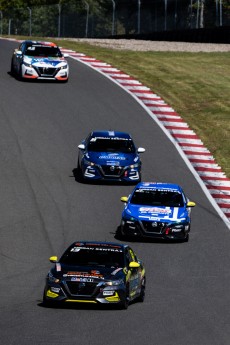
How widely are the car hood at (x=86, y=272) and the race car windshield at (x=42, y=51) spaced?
2777 centimetres

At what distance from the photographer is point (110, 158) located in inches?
1336

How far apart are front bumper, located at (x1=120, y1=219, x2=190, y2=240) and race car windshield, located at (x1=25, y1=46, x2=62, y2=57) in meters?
20.7

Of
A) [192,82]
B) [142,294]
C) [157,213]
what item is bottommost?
[142,294]

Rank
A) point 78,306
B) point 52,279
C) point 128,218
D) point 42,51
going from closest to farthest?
1. point 52,279
2. point 78,306
3. point 128,218
4. point 42,51

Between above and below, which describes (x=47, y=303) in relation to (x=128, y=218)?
above

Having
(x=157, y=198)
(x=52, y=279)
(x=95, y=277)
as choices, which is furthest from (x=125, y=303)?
(x=157, y=198)

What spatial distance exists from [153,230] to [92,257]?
22.8 feet

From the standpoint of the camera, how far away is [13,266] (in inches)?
944

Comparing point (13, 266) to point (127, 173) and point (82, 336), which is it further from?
point (127, 173)

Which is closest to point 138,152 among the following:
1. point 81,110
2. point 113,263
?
point 81,110

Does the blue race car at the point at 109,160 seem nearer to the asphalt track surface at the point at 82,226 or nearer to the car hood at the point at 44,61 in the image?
the asphalt track surface at the point at 82,226

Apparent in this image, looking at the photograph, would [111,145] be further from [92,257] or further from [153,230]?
[92,257]

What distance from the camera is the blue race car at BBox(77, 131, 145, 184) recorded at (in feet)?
110

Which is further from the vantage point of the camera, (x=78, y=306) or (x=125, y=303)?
(x=78, y=306)
